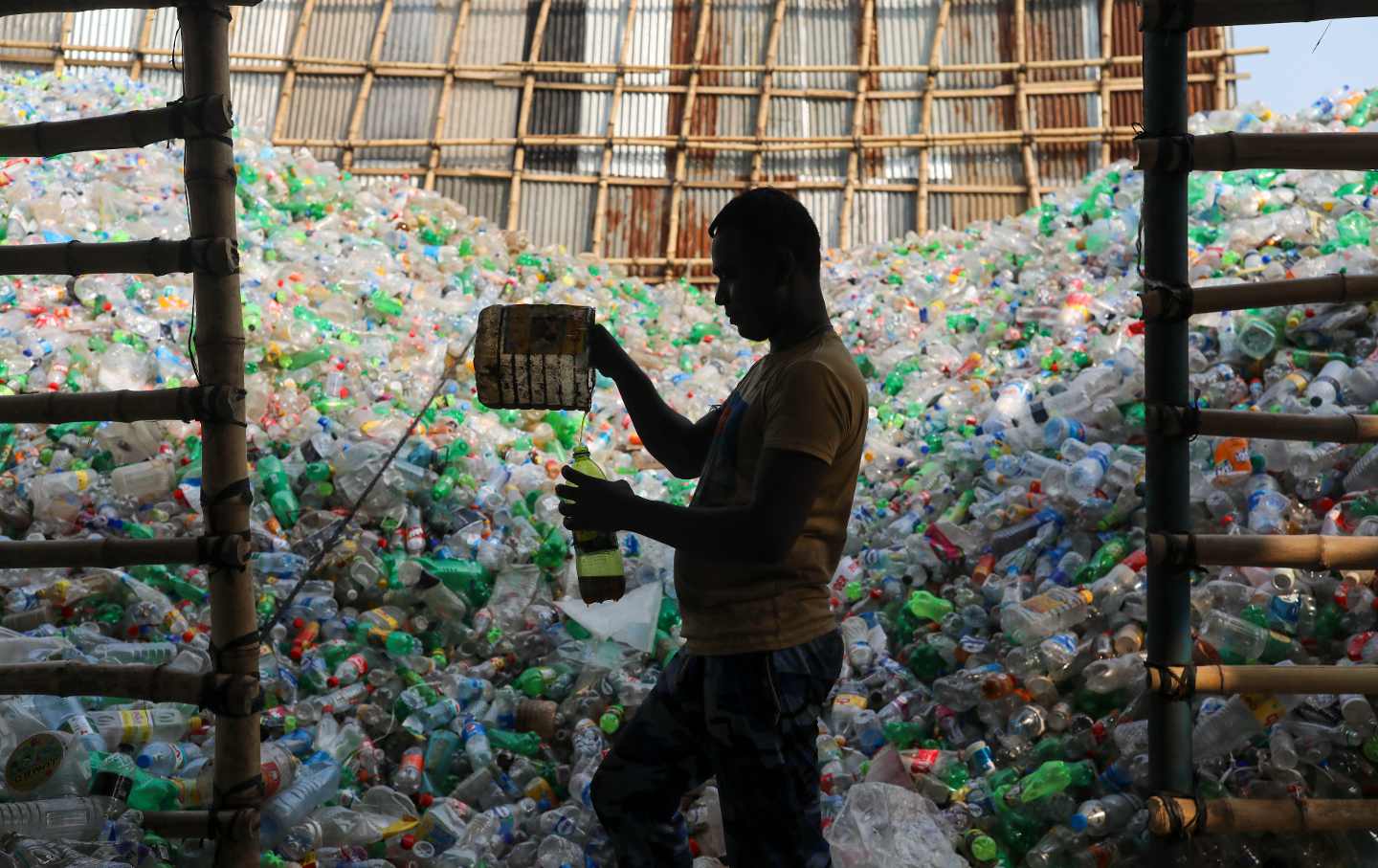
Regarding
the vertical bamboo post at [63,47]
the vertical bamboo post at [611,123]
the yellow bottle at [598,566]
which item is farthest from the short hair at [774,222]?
the vertical bamboo post at [63,47]

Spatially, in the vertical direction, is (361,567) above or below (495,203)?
below

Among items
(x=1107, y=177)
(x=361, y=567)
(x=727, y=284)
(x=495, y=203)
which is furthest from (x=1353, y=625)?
(x=495, y=203)

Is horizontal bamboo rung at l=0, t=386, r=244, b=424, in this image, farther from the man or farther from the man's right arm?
the man

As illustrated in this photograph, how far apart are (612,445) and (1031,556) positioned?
2.36 metres

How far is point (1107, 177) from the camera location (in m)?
8.09

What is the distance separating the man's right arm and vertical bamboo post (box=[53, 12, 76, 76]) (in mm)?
9900

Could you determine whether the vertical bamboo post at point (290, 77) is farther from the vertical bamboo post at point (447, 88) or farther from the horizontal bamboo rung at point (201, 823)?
the horizontal bamboo rung at point (201, 823)

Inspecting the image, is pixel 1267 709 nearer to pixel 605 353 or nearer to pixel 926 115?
pixel 605 353

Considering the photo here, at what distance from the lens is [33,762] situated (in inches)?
102

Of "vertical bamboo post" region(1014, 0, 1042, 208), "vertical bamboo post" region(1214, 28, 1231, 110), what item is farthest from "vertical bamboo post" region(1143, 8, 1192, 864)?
"vertical bamboo post" region(1214, 28, 1231, 110)

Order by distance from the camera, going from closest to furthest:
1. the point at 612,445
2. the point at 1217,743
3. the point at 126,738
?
the point at 1217,743
the point at 126,738
the point at 612,445

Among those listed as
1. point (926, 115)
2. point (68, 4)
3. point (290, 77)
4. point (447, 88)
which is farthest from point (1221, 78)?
point (68, 4)

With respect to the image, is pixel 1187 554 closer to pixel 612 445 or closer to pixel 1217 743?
pixel 1217 743

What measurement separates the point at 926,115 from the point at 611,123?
2860mm
